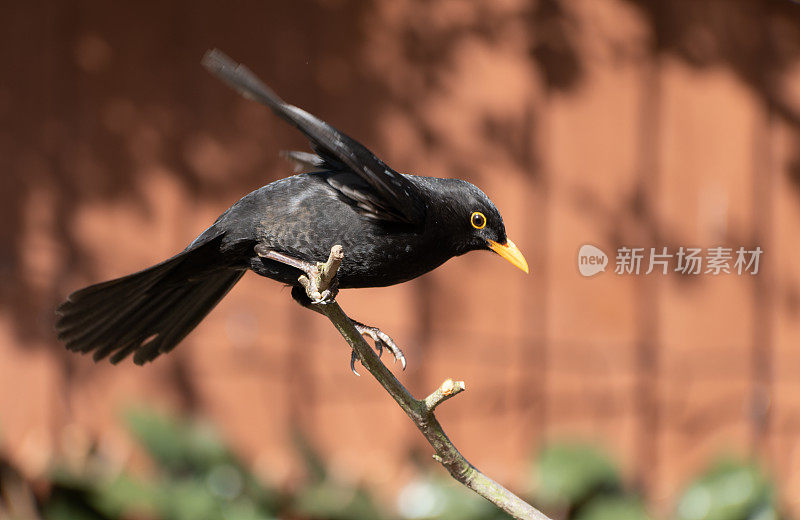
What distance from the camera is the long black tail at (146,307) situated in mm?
1517

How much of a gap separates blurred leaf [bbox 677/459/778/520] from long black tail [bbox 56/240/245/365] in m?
2.57

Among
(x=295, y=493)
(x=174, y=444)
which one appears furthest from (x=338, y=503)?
(x=174, y=444)

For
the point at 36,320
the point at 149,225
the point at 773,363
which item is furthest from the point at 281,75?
the point at 773,363

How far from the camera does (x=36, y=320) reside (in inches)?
139

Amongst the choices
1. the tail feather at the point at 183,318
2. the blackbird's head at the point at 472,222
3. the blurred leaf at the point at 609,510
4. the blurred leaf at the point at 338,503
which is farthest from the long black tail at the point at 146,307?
the blurred leaf at the point at 609,510

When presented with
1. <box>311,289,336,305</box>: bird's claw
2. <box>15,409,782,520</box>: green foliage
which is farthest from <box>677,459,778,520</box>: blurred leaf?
<box>311,289,336,305</box>: bird's claw

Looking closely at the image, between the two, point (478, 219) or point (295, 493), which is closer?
point (478, 219)

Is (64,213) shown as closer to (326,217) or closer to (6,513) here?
(6,513)

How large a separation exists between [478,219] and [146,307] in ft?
2.32

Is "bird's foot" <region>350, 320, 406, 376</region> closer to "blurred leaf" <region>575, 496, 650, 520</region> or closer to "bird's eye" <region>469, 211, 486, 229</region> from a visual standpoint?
"bird's eye" <region>469, 211, 486, 229</region>

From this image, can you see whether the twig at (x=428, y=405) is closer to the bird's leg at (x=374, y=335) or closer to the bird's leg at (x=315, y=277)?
the bird's leg at (x=315, y=277)

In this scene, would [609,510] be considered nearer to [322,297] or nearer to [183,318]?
[183,318]

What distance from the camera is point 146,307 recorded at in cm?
166

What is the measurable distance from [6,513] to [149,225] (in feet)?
4.16
